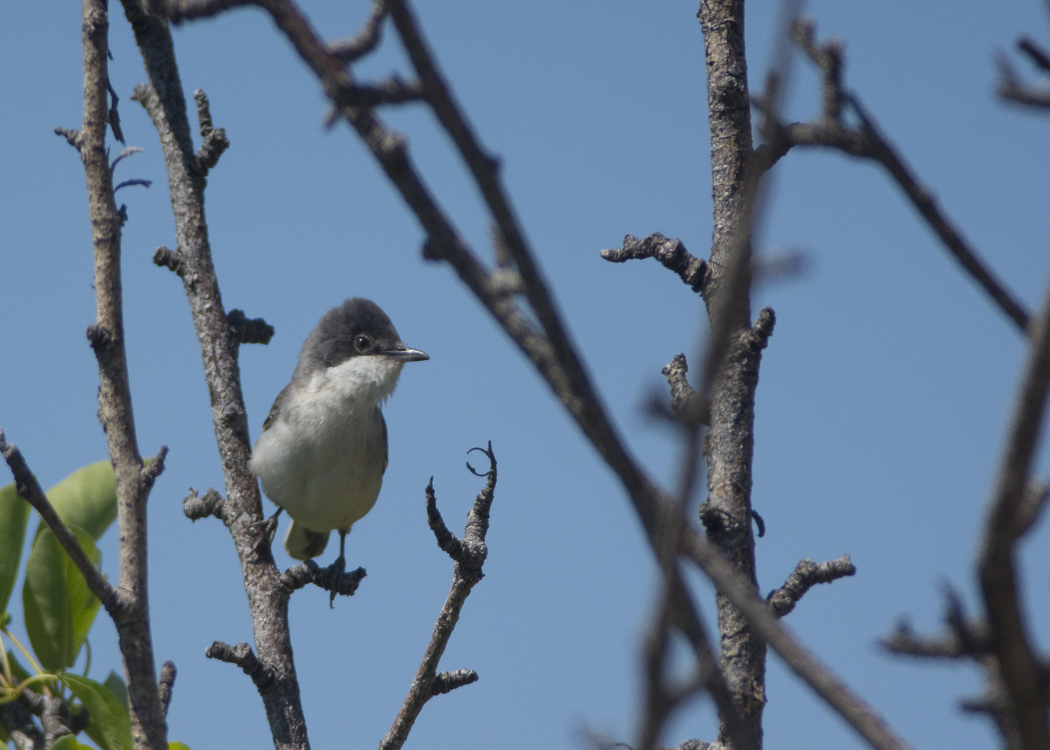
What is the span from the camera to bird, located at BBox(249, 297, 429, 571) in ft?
21.4

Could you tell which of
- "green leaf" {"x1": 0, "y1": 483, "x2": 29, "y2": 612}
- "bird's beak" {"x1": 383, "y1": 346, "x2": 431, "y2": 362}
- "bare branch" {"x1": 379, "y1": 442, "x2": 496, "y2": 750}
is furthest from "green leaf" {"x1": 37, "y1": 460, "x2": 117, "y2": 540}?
"bird's beak" {"x1": 383, "y1": 346, "x2": 431, "y2": 362}

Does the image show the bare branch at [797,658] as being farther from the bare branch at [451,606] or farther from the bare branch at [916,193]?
the bare branch at [451,606]

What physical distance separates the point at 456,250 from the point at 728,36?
2.69m

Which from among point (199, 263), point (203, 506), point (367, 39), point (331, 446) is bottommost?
point (367, 39)

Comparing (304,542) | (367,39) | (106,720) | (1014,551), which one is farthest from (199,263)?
(1014,551)

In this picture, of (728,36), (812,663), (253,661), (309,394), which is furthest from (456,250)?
(309,394)

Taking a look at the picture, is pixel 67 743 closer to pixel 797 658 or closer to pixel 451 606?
pixel 451 606

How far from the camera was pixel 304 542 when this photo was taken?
302 inches

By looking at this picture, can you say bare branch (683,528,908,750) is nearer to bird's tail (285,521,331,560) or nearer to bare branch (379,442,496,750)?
bare branch (379,442,496,750)

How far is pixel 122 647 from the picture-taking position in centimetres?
312

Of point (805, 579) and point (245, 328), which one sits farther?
point (245, 328)

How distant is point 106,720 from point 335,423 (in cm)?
336

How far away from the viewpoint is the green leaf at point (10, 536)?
3.69 metres

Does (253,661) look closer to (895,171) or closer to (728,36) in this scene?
(728,36)
